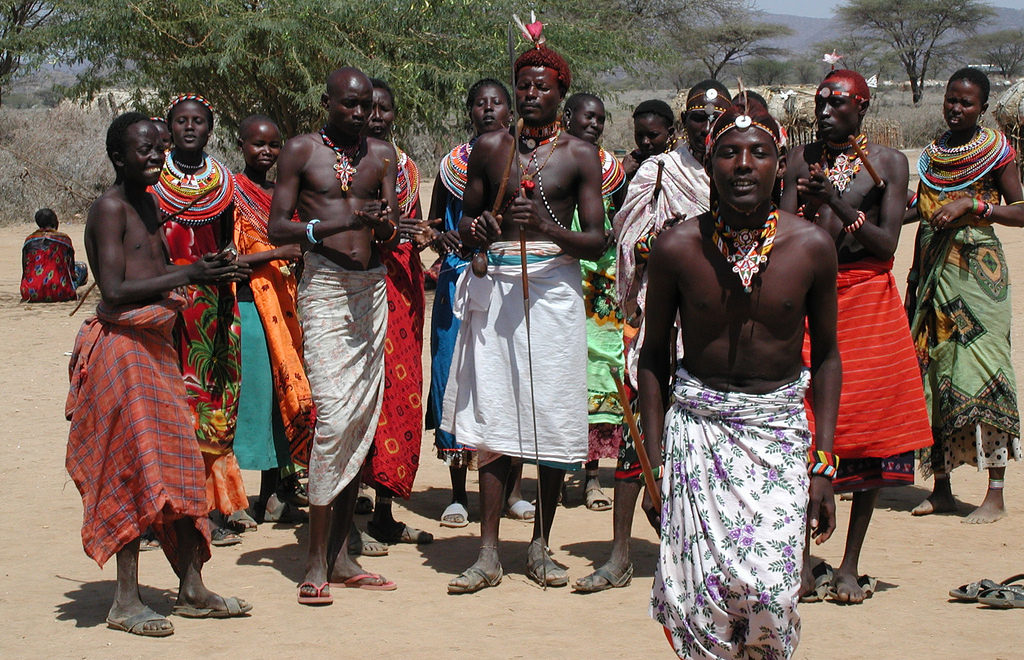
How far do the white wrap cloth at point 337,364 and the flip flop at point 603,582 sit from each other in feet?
3.56

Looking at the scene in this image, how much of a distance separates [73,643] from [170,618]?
1.33 ft

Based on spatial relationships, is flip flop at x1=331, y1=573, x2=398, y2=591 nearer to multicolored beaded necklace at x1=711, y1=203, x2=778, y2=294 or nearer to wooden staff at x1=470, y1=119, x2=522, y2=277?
wooden staff at x1=470, y1=119, x2=522, y2=277

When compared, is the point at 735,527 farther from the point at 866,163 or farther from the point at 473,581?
the point at 866,163

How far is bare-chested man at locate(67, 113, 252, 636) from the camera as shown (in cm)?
449

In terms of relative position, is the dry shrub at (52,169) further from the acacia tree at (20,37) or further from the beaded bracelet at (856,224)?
the beaded bracelet at (856,224)

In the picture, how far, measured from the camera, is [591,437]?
655cm

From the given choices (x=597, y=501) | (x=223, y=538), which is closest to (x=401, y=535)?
(x=223, y=538)

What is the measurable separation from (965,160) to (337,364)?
11.2 feet

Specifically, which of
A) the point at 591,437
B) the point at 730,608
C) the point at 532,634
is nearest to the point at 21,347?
the point at 591,437

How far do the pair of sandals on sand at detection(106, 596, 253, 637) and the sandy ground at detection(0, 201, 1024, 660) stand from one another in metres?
0.04

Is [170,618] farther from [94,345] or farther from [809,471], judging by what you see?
[809,471]

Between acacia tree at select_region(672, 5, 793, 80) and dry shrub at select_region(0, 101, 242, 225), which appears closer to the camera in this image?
dry shrub at select_region(0, 101, 242, 225)

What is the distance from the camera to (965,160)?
6.10 meters

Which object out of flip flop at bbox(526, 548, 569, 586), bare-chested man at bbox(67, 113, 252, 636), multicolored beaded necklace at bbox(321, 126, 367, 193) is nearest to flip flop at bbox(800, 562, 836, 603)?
flip flop at bbox(526, 548, 569, 586)
